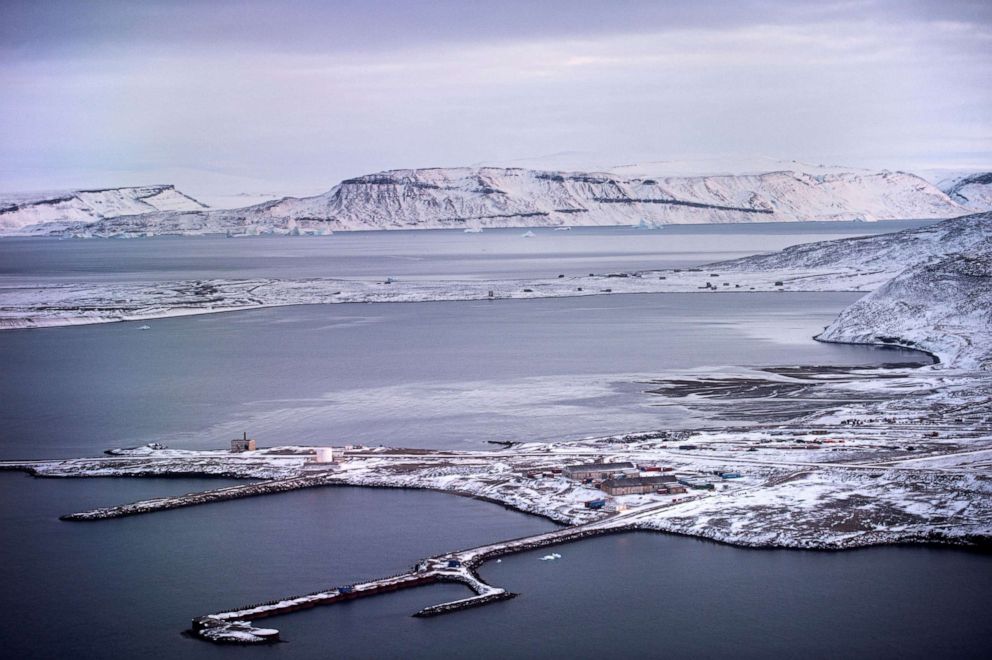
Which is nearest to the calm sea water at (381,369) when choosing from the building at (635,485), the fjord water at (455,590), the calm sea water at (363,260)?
the building at (635,485)

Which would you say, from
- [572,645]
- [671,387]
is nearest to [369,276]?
[671,387]

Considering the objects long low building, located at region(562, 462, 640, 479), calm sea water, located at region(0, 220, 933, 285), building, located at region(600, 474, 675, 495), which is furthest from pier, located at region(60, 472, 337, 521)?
calm sea water, located at region(0, 220, 933, 285)

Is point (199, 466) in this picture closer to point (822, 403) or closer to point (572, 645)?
point (572, 645)

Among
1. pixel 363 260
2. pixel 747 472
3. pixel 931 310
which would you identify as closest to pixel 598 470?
pixel 747 472

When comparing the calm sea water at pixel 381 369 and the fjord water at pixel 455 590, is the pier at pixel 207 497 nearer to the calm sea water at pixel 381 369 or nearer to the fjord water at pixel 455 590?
the fjord water at pixel 455 590

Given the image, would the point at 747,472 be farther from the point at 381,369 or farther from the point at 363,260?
the point at 363,260

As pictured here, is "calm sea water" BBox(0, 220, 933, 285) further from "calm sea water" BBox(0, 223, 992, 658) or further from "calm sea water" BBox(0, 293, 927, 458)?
"calm sea water" BBox(0, 223, 992, 658)
